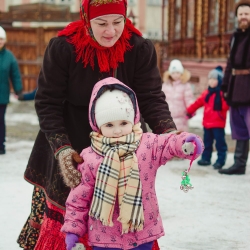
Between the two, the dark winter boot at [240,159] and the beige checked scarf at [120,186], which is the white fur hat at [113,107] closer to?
the beige checked scarf at [120,186]

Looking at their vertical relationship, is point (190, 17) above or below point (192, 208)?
above

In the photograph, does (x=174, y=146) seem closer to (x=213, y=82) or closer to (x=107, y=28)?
(x=107, y=28)

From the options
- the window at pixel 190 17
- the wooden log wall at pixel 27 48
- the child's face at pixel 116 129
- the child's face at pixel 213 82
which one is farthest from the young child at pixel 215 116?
the wooden log wall at pixel 27 48

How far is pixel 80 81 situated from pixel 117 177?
23.2 inches

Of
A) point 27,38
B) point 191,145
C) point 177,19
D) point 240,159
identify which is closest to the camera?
point 191,145

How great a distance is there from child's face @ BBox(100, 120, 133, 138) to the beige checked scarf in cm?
2

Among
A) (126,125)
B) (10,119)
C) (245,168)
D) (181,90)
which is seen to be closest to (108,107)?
(126,125)

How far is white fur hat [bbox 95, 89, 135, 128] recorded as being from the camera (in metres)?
2.42

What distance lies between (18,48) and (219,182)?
1209 cm

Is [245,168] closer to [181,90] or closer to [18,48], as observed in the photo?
[181,90]

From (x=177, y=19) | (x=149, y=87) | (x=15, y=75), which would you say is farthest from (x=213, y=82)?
(x=177, y=19)

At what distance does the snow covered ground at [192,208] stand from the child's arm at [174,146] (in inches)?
52.7

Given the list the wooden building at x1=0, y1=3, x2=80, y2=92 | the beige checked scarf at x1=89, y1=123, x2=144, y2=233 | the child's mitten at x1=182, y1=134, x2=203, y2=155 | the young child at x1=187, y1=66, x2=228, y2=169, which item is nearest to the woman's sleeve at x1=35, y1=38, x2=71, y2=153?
the beige checked scarf at x1=89, y1=123, x2=144, y2=233

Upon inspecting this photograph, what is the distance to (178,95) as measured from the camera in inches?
277
